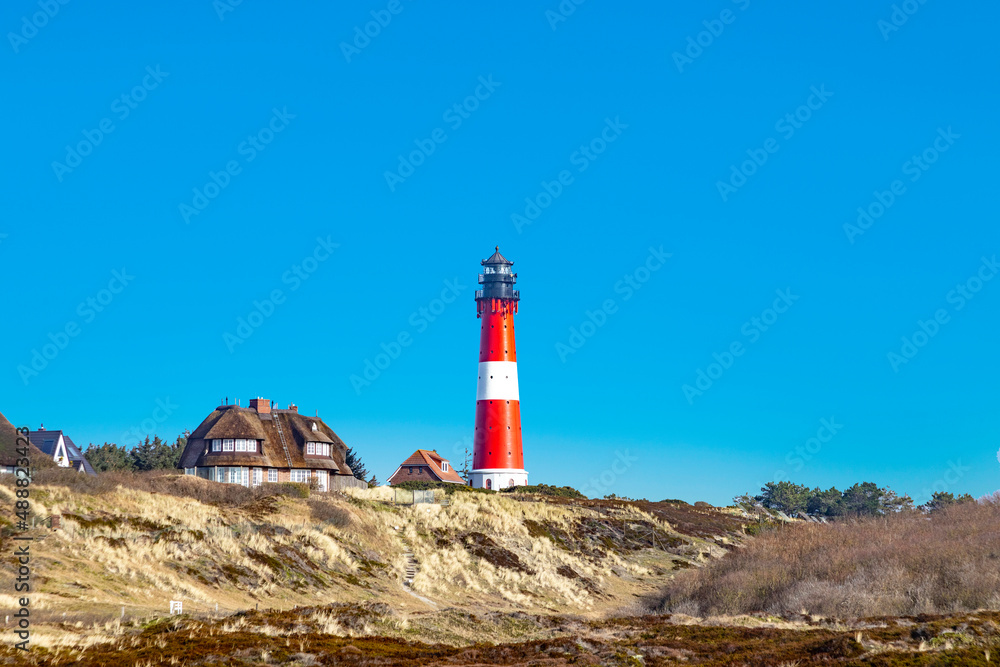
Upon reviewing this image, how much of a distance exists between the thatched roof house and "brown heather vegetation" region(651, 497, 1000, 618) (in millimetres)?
30707

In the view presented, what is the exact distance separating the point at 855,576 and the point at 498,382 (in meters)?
42.9

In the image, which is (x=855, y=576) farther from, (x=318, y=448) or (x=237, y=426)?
(x=237, y=426)

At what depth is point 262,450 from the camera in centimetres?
6525

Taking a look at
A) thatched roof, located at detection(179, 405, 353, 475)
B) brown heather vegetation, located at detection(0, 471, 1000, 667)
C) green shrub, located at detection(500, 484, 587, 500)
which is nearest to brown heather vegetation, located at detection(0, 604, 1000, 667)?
brown heather vegetation, located at detection(0, 471, 1000, 667)

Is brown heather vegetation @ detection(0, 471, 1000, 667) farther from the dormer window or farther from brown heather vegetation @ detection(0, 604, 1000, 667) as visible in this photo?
the dormer window

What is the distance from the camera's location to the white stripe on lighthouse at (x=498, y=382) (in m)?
76.9

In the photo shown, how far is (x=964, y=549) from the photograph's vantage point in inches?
1451

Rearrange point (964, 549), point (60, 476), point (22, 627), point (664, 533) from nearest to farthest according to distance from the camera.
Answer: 1. point (22, 627)
2. point (964, 549)
3. point (60, 476)
4. point (664, 533)

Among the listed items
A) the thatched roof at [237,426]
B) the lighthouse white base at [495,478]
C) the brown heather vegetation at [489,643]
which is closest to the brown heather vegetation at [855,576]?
the brown heather vegetation at [489,643]

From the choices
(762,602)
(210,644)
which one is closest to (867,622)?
(762,602)

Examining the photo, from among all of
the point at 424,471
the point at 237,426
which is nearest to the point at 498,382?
the point at 424,471

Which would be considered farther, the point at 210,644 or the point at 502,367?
the point at 502,367

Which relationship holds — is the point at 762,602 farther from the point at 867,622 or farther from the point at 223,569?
the point at 223,569

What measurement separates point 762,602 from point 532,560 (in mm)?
Result: 15045
